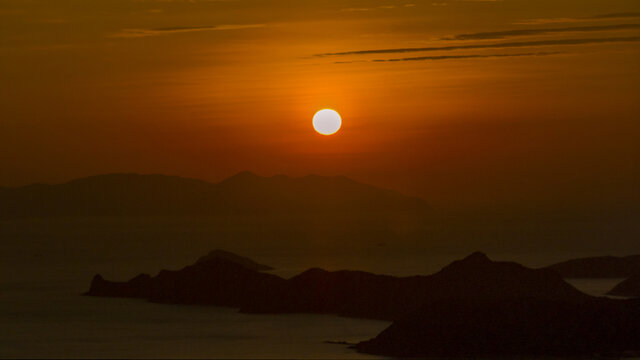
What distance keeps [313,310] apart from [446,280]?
946 centimetres

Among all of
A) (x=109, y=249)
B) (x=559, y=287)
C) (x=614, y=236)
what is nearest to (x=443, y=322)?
(x=559, y=287)

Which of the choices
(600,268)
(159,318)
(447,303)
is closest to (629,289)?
(600,268)

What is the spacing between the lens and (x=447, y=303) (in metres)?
50.5

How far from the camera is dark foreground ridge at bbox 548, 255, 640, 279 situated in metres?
94.4

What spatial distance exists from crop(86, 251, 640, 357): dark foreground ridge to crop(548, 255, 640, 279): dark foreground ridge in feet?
96.1

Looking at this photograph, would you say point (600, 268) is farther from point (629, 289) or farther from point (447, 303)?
point (447, 303)

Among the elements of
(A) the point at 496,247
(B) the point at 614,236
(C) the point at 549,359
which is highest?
(B) the point at 614,236

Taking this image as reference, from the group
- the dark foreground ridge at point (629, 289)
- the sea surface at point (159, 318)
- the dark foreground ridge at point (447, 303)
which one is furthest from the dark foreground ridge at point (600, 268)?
the dark foreground ridge at point (447, 303)

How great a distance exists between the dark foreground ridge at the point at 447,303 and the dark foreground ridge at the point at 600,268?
29.3 metres

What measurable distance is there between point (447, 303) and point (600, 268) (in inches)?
1894

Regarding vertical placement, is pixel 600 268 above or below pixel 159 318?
above

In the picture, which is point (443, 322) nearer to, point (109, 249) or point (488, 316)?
point (488, 316)

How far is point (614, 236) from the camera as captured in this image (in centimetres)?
18250

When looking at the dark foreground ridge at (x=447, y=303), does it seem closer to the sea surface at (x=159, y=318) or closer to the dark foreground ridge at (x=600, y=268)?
the sea surface at (x=159, y=318)
